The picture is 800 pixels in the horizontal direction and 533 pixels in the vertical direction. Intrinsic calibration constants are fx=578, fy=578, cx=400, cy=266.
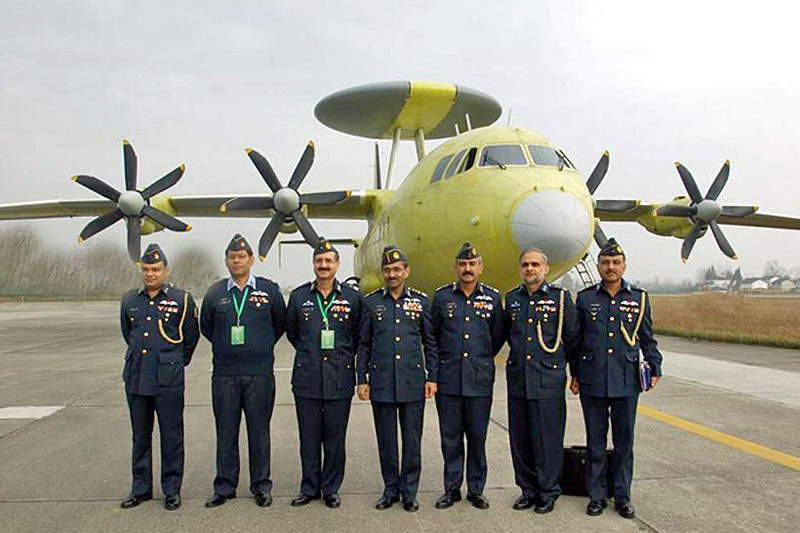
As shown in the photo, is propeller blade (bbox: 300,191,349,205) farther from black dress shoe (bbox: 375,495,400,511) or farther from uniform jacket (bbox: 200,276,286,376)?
black dress shoe (bbox: 375,495,400,511)

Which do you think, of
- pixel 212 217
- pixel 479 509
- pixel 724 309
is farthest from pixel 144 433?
pixel 724 309

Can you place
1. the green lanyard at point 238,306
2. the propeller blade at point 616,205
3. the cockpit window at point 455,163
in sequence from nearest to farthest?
1. the green lanyard at point 238,306
2. the cockpit window at point 455,163
3. the propeller blade at point 616,205

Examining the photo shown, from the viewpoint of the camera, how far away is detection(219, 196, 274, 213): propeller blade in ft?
44.6

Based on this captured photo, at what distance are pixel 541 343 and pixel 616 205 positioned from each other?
12649mm

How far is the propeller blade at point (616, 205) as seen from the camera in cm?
1587

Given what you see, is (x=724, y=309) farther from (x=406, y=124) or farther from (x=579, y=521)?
(x=579, y=521)

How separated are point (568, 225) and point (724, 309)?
62.6 feet

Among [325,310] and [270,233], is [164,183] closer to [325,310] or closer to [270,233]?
[270,233]

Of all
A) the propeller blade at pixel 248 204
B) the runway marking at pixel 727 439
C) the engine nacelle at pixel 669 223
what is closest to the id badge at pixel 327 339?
the runway marking at pixel 727 439

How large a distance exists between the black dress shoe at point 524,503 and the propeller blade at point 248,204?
10745 millimetres

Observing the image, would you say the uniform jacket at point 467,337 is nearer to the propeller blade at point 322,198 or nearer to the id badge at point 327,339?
the id badge at point 327,339

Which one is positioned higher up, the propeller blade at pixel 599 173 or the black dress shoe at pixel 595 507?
the propeller blade at pixel 599 173


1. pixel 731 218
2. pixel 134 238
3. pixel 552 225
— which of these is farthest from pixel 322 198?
pixel 731 218

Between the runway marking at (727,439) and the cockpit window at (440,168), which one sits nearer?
the runway marking at (727,439)
